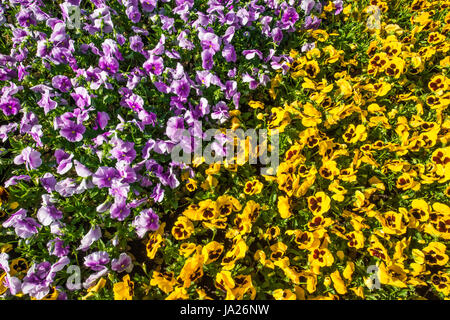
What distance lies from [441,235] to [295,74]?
2.20 metres

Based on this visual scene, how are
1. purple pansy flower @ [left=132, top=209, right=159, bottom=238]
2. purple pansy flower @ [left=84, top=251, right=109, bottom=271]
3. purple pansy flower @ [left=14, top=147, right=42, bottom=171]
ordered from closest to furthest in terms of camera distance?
purple pansy flower @ [left=84, top=251, right=109, bottom=271]
purple pansy flower @ [left=14, top=147, right=42, bottom=171]
purple pansy flower @ [left=132, top=209, right=159, bottom=238]

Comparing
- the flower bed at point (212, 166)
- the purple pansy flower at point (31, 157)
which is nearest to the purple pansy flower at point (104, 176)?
the flower bed at point (212, 166)

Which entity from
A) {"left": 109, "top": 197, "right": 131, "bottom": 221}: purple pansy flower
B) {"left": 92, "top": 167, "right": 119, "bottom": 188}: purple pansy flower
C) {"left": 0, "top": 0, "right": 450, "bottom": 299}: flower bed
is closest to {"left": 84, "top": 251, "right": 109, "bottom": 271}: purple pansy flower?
{"left": 0, "top": 0, "right": 450, "bottom": 299}: flower bed

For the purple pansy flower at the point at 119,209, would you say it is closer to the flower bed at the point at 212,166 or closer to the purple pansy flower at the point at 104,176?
the flower bed at the point at 212,166

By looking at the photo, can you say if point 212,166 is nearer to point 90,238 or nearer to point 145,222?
point 145,222

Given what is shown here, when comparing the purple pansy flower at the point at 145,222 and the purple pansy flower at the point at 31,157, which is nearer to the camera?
the purple pansy flower at the point at 31,157

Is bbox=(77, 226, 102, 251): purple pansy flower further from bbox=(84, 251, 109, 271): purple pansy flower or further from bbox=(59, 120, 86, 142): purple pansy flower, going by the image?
bbox=(59, 120, 86, 142): purple pansy flower

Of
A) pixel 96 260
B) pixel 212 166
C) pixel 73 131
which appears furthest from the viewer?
pixel 212 166

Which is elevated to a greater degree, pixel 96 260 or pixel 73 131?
pixel 73 131

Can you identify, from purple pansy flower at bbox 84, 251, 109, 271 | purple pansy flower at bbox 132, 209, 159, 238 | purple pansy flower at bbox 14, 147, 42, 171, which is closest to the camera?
purple pansy flower at bbox 84, 251, 109, 271

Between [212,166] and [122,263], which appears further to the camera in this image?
[212,166]

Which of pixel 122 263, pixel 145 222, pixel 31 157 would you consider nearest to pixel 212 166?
pixel 145 222

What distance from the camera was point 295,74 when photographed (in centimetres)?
355

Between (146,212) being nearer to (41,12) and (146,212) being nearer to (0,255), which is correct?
(0,255)
